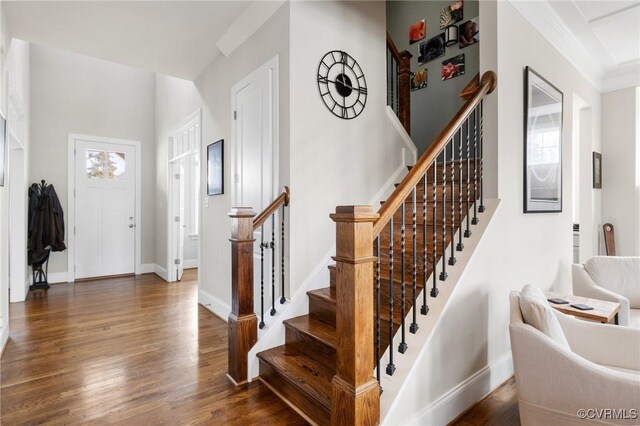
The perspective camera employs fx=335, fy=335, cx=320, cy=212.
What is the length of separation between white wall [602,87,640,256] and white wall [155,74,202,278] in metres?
5.39

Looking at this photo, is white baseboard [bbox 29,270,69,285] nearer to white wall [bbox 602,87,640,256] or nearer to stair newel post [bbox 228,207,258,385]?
stair newel post [bbox 228,207,258,385]

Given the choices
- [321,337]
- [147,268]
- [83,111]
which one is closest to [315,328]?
[321,337]

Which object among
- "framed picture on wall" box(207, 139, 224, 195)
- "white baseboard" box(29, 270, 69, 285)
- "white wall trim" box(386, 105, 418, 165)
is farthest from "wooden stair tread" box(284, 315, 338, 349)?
"white baseboard" box(29, 270, 69, 285)

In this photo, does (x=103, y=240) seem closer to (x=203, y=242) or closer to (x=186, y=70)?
(x=203, y=242)

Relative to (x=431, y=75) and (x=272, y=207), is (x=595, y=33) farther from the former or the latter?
(x=272, y=207)

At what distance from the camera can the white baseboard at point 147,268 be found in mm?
6075

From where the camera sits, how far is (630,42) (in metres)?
3.44

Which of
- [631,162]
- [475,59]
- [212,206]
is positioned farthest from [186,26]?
[631,162]

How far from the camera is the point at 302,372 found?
2090 mm

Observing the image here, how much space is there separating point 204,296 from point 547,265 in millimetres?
3623

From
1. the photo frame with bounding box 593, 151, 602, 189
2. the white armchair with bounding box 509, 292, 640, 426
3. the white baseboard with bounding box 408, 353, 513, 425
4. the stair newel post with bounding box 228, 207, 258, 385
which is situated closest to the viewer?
the white armchair with bounding box 509, 292, 640, 426

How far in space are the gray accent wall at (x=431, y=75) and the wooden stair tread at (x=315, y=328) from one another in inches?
97.7

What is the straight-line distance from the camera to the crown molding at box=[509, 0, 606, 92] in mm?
2577

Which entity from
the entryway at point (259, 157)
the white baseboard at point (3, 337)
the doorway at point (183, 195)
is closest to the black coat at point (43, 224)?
the doorway at point (183, 195)
